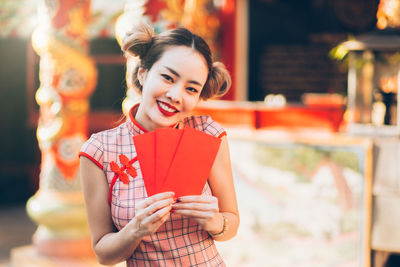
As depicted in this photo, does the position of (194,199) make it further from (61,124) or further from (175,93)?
(61,124)

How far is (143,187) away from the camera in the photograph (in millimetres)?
1422

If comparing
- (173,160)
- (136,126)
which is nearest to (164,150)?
(173,160)

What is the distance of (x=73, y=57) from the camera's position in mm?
4617

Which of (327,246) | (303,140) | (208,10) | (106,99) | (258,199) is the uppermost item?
(208,10)

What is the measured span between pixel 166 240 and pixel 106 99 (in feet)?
19.4

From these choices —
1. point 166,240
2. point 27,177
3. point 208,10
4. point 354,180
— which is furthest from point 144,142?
point 27,177

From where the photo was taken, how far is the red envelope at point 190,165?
1274mm

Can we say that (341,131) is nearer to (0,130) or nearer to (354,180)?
(354,180)

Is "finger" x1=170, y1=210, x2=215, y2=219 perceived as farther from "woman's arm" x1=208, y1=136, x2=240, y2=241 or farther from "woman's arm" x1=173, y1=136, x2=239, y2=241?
"woman's arm" x1=208, y1=136, x2=240, y2=241

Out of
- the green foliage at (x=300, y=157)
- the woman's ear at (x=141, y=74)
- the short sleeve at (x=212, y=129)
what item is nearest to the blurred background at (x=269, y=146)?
the green foliage at (x=300, y=157)

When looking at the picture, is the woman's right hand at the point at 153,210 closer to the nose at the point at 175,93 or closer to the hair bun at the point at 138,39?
the nose at the point at 175,93

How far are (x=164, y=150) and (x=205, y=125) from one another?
284 mm

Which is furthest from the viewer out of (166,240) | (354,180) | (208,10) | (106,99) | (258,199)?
(106,99)

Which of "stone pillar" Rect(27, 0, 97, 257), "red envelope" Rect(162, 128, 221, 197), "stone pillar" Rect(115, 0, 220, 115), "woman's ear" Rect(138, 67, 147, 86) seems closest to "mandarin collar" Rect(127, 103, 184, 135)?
"woman's ear" Rect(138, 67, 147, 86)
